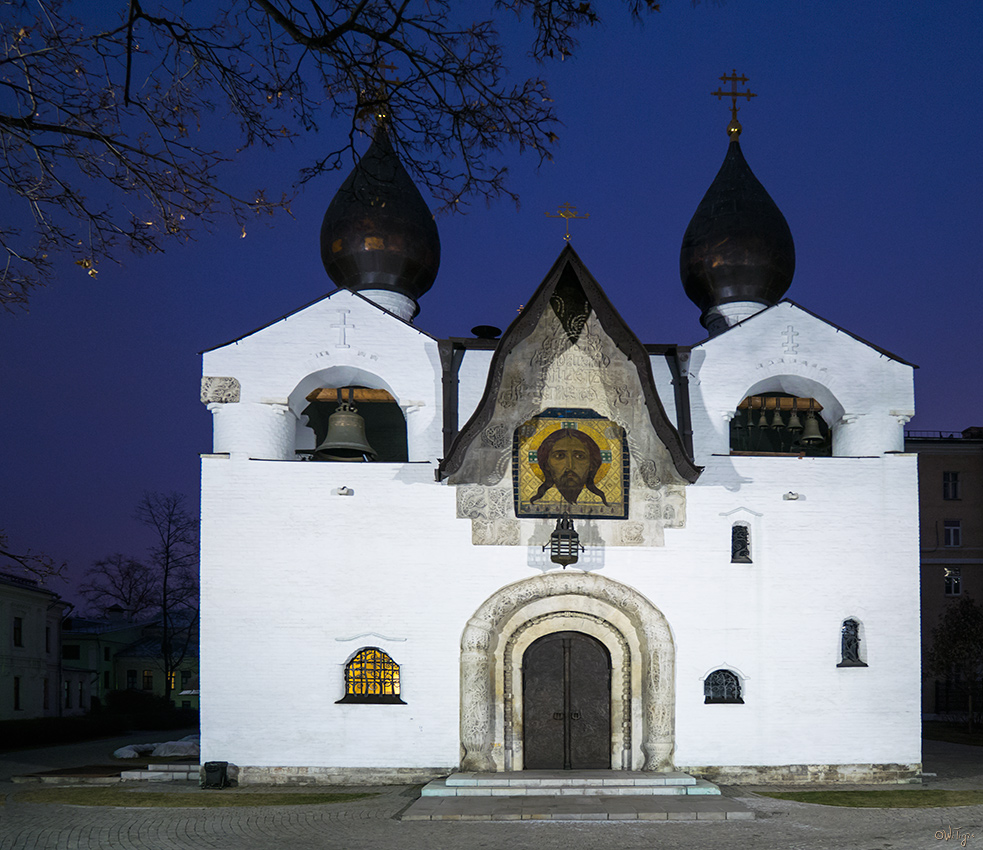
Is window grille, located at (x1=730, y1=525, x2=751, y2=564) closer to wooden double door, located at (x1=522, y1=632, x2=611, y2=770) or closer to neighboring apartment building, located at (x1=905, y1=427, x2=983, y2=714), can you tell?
wooden double door, located at (x1=522, y1=632, x2=611, y2=770)

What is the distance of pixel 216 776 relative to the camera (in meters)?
11.5

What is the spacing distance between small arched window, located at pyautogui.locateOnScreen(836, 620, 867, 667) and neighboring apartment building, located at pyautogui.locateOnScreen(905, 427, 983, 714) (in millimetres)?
17973

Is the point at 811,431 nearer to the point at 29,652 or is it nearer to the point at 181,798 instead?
the point at 181,798

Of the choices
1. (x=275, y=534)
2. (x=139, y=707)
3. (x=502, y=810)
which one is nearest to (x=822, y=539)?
(x=502, y=810)

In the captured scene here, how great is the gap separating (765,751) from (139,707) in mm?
27004

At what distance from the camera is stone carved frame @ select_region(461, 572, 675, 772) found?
464 inches

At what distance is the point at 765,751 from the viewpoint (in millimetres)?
11992

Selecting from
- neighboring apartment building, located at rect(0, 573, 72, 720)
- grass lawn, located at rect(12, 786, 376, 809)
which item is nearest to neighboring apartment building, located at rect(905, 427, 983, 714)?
grass lawn, located at rect(12, 786, 376, 809)

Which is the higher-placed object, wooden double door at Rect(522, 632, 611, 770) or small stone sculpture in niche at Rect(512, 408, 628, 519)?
small stone sculpture in niche at Rect(512, 408, 628, 519)

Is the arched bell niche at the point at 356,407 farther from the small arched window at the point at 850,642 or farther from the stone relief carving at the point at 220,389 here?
the small arched window at the point at 850,642

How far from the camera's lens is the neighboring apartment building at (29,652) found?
2956 cm

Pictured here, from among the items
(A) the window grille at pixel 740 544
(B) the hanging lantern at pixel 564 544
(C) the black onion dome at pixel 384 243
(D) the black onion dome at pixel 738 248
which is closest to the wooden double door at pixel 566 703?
(B) the hanging lantern at pixel 564 544

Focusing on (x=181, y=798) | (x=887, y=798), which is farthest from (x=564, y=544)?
(x=181, y=798)

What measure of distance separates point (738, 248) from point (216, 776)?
1148 cm
